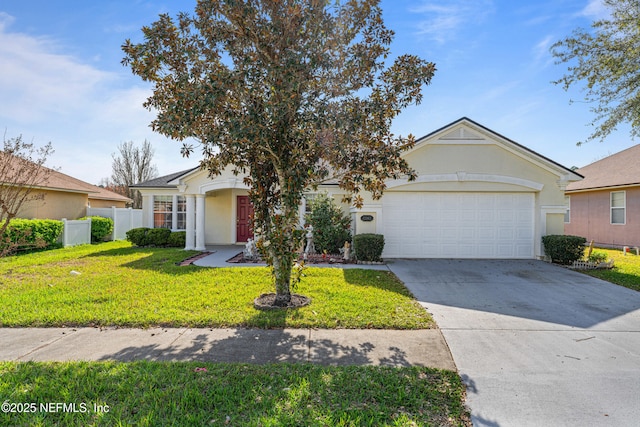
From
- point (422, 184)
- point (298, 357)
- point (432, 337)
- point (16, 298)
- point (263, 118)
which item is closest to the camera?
point (298, 357)

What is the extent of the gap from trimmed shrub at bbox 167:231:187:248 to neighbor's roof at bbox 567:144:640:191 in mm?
20121

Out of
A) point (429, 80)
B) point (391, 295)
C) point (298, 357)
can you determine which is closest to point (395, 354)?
point (298, 357)

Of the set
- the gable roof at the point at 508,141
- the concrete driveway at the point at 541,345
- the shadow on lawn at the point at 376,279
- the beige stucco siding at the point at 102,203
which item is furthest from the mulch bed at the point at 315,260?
the beige stucco siding at the point at 102,203

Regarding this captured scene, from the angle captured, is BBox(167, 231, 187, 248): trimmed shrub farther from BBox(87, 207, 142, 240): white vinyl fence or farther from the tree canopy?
the tree canopy

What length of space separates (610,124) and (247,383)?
11.6 meters

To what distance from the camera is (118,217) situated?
18688 mm

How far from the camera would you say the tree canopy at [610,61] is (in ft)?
27.1

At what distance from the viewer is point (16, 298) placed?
21.5 feet

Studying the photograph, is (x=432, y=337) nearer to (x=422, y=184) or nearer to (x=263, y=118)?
(x=263, y=118)

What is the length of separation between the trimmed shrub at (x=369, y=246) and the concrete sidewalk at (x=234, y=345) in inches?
223

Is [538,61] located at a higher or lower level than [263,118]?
higher

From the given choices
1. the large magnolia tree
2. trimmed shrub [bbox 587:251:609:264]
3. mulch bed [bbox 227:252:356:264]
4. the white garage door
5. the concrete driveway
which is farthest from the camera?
the white garage door

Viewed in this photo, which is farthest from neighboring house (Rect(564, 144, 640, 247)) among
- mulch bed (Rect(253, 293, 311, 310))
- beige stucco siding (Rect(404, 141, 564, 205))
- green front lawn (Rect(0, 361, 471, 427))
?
→ green front lawn (Rect(0, 361, 471, 427))

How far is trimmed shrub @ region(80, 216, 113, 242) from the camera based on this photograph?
1693cm
